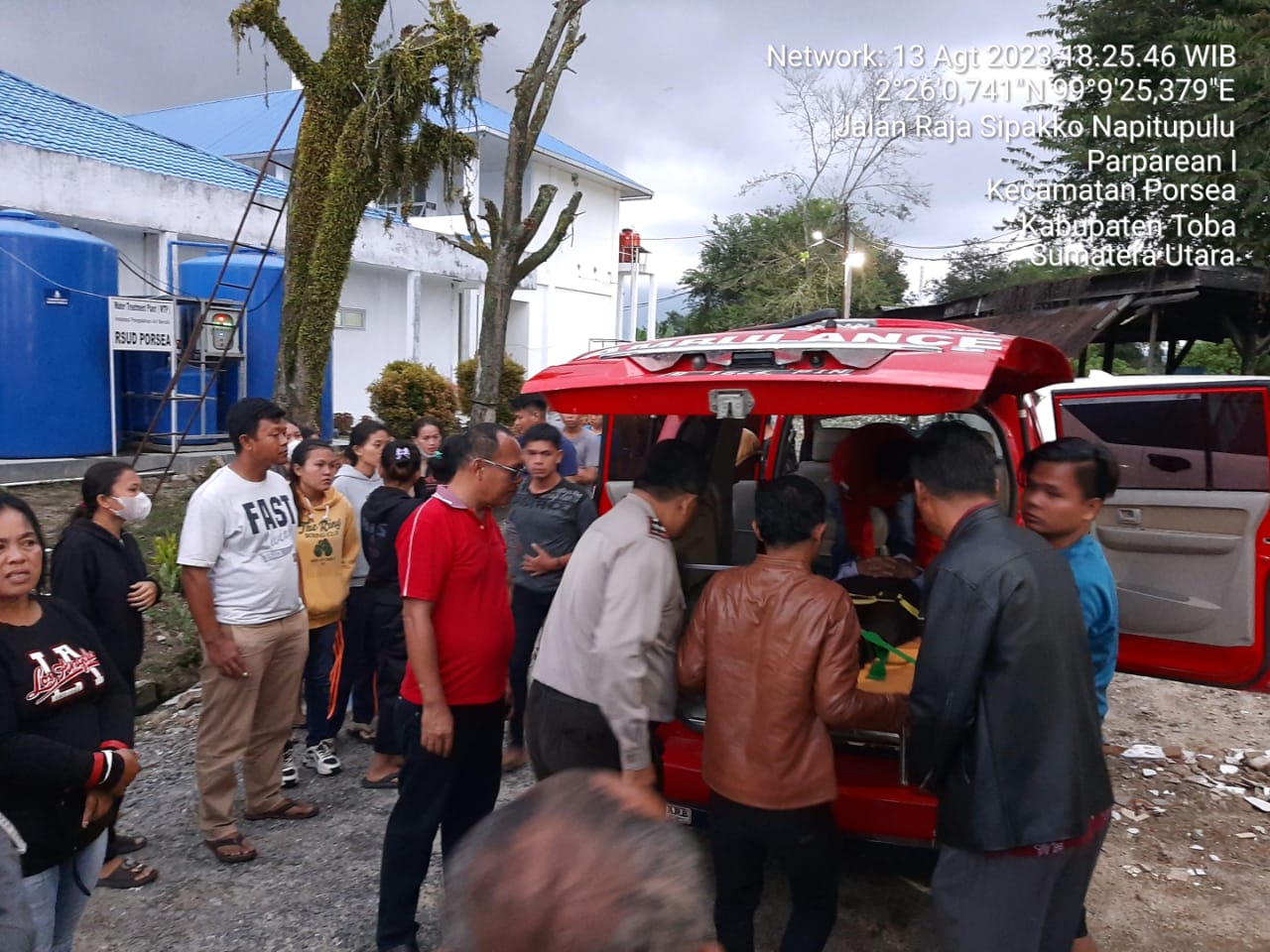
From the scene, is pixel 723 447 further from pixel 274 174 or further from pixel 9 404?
pixel 274 174

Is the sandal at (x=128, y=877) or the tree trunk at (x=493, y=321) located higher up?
the tree trunk at (x=493, y=321)

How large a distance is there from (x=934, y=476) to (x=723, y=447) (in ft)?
7.26

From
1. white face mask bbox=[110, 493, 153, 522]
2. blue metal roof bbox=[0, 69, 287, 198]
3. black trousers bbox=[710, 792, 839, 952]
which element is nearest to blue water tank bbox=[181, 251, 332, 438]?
blue metal roof bbox=[0, 69, 287, 198]

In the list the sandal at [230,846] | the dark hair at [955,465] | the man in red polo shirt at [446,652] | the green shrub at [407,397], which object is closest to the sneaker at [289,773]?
the sandal at [230,846]

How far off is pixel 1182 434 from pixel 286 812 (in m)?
4.70

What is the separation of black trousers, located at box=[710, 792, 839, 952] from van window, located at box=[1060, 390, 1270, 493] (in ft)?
10.1

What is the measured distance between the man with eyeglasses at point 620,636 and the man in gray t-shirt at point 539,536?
5.81 ft

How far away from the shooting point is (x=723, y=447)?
4566mm

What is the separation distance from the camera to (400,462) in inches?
181

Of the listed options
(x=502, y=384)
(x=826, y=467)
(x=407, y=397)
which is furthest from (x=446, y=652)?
(x=502, y=384)

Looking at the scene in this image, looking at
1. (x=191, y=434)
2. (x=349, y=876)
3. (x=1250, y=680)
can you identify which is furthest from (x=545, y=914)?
(x=191, y=434)

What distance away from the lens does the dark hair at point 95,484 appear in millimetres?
3518

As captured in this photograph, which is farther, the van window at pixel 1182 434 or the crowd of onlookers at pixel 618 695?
the van window at pixel 1182 434

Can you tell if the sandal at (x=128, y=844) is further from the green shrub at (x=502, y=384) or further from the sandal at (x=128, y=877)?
the green shrub at (x=502, y=384)
